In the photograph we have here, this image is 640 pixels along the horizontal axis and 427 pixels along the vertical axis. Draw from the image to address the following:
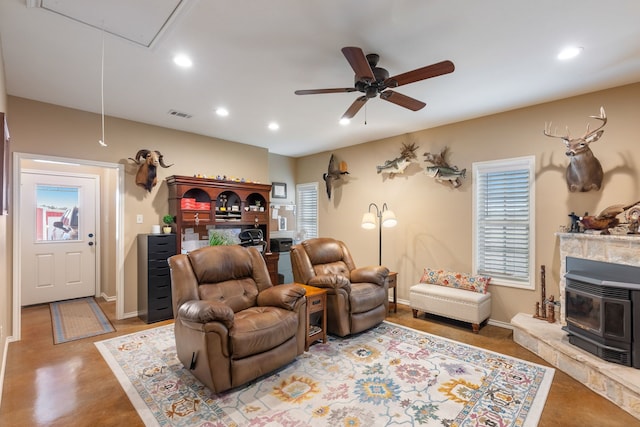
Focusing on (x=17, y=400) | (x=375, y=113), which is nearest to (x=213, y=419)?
(x=17, y=400)

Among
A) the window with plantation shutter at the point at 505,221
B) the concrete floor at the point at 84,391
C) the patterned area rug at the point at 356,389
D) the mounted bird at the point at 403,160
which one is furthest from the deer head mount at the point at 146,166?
the window with plantation shutter at the point at 505,221

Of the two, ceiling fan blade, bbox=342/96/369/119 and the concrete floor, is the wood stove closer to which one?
the concrete floor

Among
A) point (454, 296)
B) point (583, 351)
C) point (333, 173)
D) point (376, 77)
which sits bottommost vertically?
point (583, 351)

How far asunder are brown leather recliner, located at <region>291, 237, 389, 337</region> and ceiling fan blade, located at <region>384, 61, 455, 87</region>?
2.08 meters

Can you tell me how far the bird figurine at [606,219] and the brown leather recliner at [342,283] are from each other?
2.17 m

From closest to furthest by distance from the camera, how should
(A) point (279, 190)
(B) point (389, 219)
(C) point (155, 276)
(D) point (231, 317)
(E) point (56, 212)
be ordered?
(D) point (231, 317) < (C) point (155, 276) < (B) point (389, 219) < (E) point (56, 212) < (A) point (279, 190)

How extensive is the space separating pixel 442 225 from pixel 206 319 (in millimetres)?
3536

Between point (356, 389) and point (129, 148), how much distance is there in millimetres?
4190

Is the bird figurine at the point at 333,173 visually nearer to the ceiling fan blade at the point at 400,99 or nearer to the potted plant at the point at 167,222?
the potted plant at the point at 167,222

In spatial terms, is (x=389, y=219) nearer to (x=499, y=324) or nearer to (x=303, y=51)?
(x=499, y=324)

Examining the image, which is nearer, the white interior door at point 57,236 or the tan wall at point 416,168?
the tan wall at point 416,168

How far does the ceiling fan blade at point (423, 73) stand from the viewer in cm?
215

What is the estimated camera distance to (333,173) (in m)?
5.96

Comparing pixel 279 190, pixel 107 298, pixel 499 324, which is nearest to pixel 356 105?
pixel 499 324
